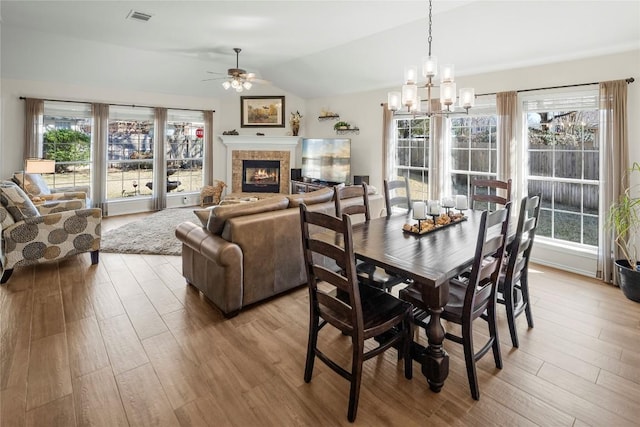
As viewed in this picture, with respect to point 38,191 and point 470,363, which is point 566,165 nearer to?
point 470,363

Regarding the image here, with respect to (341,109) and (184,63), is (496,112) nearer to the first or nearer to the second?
(341,109)

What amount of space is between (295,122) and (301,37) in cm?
316

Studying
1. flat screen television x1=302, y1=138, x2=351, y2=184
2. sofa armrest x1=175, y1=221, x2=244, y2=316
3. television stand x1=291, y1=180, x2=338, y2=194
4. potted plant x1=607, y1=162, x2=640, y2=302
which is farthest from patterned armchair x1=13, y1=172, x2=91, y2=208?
potted plant x1=607, y1=162, x2=640, y2=302

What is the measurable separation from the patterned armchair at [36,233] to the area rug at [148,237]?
0.73 metres

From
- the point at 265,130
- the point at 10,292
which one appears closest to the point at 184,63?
the point at 265,130

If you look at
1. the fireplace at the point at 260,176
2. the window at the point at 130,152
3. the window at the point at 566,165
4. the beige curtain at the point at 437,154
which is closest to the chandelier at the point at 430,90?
the window at the point at 566,165

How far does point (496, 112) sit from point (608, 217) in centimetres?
186

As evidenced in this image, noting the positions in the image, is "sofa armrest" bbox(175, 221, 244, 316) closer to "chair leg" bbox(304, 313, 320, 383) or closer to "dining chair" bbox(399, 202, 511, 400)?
"chair leg" bbox(304, 313, 320, 383)

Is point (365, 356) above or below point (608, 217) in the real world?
below

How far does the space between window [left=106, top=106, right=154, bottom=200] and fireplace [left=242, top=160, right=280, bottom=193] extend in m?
2.14

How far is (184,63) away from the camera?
6.91m

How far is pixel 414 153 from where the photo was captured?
→ 612 centimetres

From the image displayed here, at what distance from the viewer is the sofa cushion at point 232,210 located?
9.96ft

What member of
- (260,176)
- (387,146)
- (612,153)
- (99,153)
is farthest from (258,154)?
(612,153)
